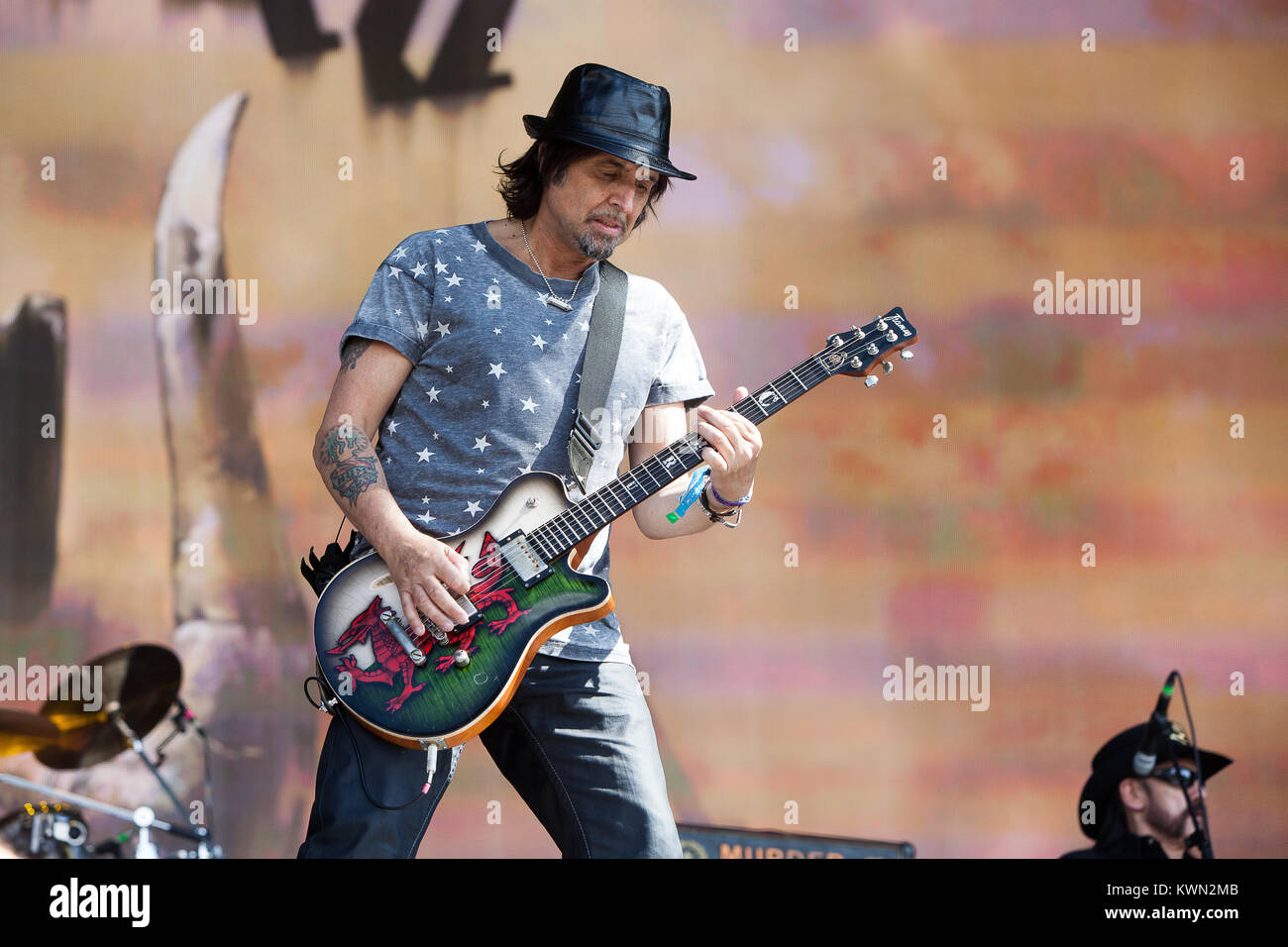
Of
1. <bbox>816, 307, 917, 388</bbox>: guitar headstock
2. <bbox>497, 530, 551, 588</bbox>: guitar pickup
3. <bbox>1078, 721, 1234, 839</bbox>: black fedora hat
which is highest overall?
<bbox>816, 307, 917, 388</bbox>: guitar headstock

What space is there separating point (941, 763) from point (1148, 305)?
205cm

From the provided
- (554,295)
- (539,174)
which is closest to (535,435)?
(554,295)

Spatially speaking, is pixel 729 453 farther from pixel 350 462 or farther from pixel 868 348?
pixel 350 462

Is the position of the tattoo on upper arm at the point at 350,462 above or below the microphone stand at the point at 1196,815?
above

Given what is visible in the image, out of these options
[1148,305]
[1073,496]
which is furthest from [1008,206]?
[1073,496]

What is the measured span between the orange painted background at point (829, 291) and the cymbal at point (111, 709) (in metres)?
0.32

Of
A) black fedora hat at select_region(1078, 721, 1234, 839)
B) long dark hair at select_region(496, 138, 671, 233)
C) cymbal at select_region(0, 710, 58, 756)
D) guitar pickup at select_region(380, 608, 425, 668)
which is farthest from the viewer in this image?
cymbal at select_region(0, 710, 58, 756)

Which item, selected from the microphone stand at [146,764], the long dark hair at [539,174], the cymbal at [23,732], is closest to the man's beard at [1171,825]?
the long dark hair at [539,174]

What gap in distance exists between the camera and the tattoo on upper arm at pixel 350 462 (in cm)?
246

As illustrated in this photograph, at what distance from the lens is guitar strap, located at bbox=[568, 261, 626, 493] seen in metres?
2.64

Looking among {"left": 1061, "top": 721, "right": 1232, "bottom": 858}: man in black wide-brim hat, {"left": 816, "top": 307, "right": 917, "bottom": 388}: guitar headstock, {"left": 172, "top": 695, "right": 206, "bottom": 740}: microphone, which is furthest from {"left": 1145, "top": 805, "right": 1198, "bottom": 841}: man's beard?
{"left": 172, "top": 695, "right": 206, "bottom": 740}: microphone

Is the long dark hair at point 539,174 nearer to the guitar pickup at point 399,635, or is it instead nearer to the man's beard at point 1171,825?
the guitar pickup at point 399,635

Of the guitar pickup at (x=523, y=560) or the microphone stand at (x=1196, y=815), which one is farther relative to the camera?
the microphone stand at (x=1196, y=815)

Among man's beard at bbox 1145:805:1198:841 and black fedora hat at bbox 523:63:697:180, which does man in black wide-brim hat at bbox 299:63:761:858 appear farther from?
man's beard at bbox 1145:805:1198:841
